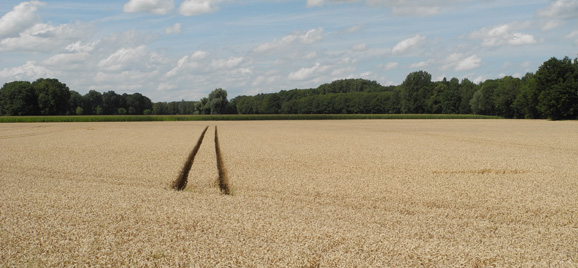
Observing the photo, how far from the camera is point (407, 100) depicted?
133375 millimetres

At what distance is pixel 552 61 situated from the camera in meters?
78.5

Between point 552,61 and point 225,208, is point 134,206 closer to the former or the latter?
point 225,208

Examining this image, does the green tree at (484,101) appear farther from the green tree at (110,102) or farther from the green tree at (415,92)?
the green tree at (110,102)

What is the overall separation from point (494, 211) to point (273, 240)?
5.53 m

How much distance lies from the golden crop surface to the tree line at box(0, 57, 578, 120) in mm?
66168

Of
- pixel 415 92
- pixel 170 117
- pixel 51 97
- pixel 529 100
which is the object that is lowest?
pixel 170 117

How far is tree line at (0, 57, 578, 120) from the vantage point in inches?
3034

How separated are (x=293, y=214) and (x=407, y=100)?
12888 cm

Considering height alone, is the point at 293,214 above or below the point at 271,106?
below

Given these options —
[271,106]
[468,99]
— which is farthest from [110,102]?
[468,99]

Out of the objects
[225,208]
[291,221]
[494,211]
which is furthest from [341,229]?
[494,211]

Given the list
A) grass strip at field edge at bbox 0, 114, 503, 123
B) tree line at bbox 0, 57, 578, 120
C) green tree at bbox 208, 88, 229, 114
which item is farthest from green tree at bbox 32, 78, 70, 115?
green tree at bbox 208, 88, 229, 114

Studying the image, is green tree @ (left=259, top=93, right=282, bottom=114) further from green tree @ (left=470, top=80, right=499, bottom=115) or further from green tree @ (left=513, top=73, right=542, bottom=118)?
green tree @ (left=513, top=73, right=542, bottom=118)

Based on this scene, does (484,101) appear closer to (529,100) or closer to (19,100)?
(529,100)
